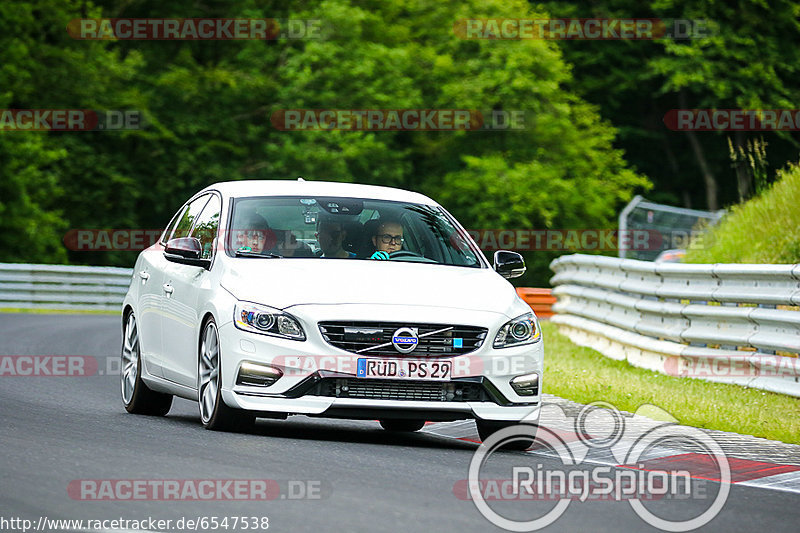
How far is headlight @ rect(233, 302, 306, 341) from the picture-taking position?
30.7 ft

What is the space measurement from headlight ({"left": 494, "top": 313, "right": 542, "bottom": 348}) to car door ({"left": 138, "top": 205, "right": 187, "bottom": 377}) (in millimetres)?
2737

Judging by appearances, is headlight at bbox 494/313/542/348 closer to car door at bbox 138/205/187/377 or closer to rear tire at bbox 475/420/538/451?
rear tire at bbox 475/420/538/451

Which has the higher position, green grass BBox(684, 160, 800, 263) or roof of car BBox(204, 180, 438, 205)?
roof of car BBox(204, 180, 438, 205)

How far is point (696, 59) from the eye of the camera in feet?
182

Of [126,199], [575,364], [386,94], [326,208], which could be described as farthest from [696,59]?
[326,208]

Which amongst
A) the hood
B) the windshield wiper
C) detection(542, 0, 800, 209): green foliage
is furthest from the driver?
detection(542, 0, 800, 209): green foliage

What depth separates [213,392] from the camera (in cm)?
980

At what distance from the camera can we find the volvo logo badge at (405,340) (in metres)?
9.35

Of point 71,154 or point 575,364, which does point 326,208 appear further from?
point 71,154

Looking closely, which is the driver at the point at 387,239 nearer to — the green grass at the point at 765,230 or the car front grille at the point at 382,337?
the car front grille at the point at 382,337

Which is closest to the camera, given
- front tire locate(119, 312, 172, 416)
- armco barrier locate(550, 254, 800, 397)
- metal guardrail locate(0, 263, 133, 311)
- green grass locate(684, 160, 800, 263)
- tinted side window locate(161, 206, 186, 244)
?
front tire locate(119, 312, 172, 416)

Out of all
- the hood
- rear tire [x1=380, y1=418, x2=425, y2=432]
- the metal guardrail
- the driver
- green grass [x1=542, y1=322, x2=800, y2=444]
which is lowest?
the metal guardrail

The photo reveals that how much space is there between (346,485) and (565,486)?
1216mm

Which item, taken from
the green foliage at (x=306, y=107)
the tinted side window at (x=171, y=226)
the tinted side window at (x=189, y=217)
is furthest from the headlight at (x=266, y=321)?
the green foliage at (x=306, y=107)
